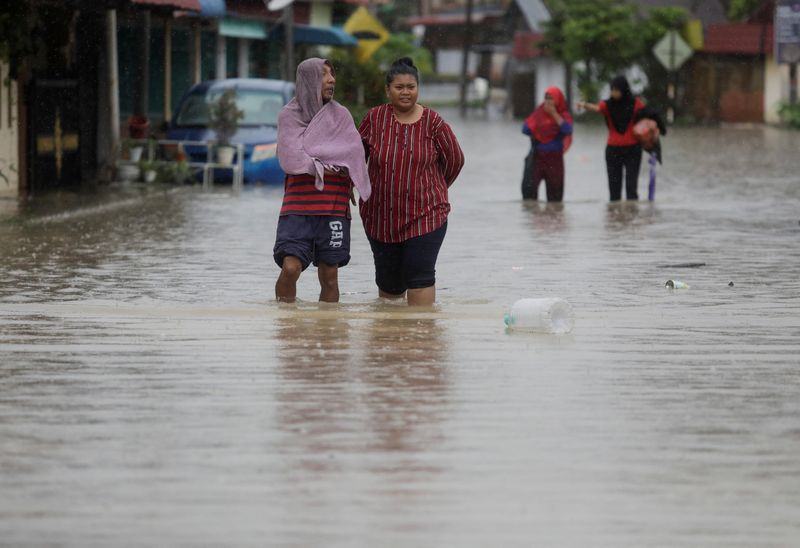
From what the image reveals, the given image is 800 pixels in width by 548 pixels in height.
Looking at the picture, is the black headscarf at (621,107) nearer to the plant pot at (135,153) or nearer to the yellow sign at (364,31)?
the plant pot at (135,153)

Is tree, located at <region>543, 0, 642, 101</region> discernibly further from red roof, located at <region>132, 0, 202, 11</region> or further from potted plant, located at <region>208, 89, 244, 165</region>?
potted plant, located at <region>208, 89, 244, 165</region>

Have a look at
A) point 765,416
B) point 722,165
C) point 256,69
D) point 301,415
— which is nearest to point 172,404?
point 301,415

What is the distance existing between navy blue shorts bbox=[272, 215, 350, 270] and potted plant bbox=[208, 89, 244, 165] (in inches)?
576

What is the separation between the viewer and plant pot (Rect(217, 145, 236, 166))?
2536 cm

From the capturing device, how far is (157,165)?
82.5ft

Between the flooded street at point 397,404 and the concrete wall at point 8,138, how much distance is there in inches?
291

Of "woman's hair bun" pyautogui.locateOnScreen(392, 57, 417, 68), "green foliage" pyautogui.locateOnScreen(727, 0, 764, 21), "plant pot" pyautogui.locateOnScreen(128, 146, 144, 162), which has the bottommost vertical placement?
"plant pot" pyautogui.locateOnScreen(128, 146, 144, 162)

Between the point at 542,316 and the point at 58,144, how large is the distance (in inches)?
612

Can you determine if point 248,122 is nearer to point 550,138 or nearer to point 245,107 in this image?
point 245,107

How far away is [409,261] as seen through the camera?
35.4 ft

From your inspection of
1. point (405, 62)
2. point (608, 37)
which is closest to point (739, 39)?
point (608, 37)

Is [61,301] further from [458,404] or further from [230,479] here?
[230,479]

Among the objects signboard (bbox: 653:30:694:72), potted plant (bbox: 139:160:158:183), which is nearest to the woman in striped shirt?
potted plant (bbox: 139:160:158:183)

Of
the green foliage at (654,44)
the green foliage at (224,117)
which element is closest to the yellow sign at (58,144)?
the green foliage at (224,117)
